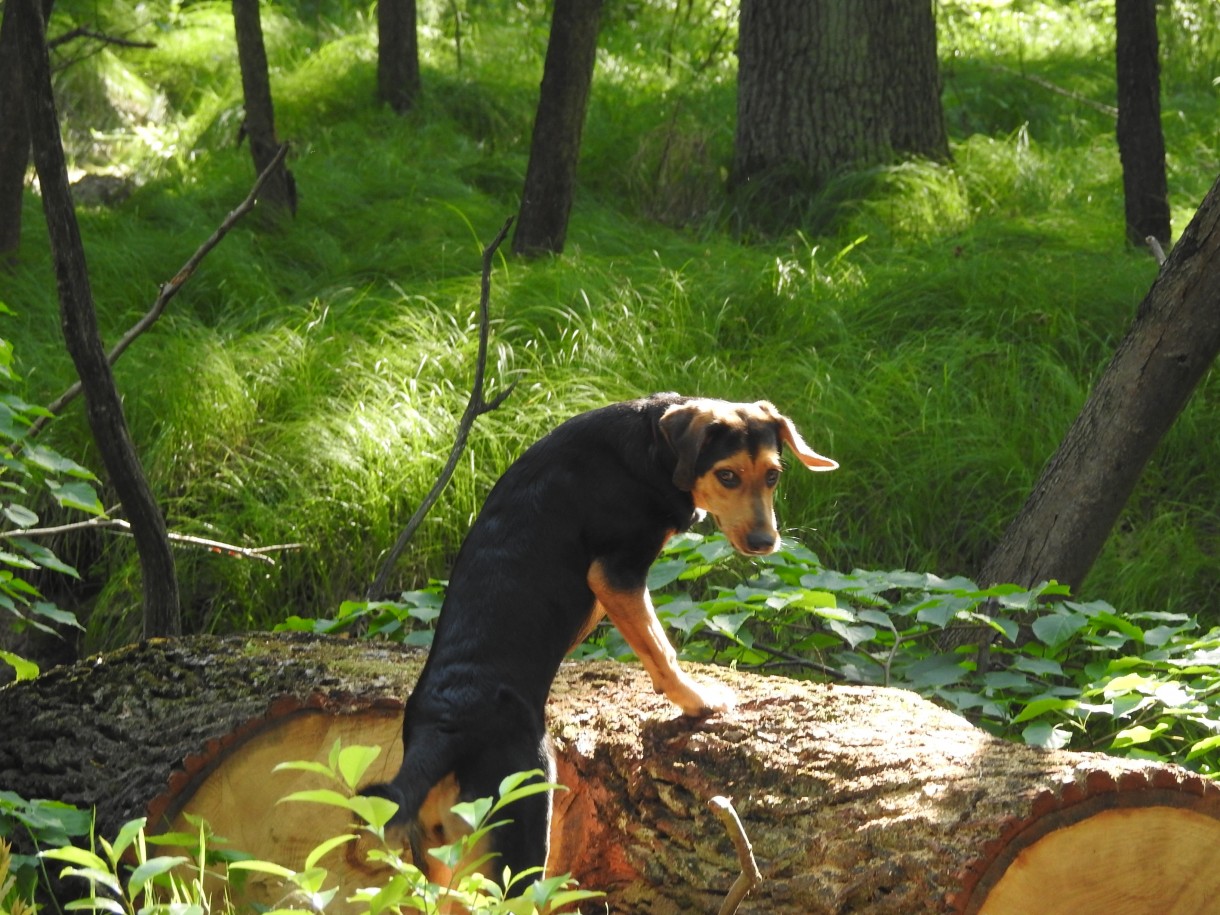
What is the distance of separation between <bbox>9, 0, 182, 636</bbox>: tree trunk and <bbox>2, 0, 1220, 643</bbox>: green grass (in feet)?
4.82

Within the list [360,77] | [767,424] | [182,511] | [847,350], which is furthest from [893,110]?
[767,424]

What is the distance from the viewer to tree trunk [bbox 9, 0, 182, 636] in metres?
3.38

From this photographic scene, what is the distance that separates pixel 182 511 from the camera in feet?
17.6

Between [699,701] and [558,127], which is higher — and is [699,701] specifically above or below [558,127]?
below

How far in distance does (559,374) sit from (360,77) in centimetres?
499

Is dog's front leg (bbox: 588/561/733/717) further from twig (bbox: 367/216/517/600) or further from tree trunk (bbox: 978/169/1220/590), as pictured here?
tree trunk (bbox: 978/169/1220/590)

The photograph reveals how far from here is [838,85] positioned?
7.71 meters

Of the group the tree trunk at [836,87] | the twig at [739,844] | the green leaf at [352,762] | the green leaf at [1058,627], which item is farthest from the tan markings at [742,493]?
the tree trunk at [836,87]

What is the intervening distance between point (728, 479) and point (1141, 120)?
4.36 m

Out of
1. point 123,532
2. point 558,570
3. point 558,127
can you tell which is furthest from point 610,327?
point 558,570

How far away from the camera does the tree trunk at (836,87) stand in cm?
771

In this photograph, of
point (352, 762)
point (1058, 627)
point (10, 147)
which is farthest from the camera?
point (10, 147)

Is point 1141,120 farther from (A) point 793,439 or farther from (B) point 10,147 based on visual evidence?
(B) point 10,147

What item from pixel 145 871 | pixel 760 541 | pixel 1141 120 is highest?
pixel 1141 120
